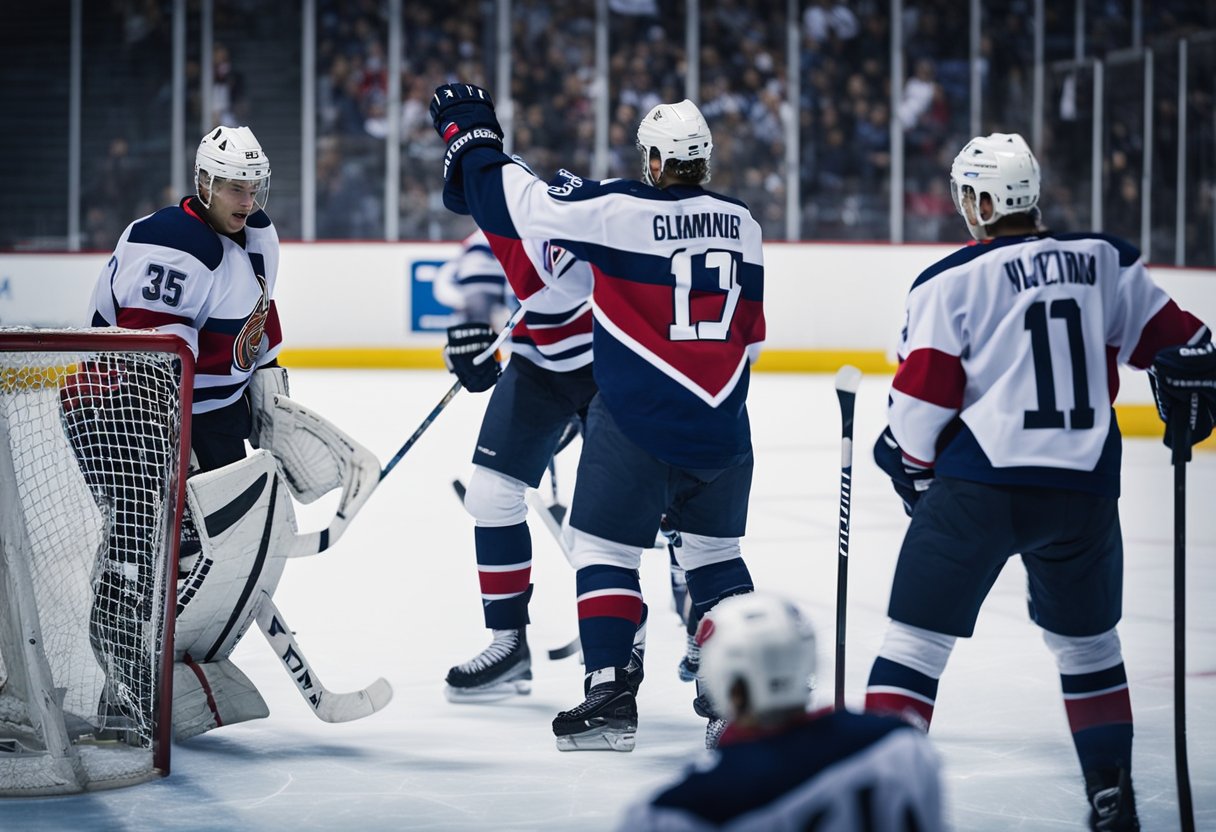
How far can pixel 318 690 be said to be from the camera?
3031mm

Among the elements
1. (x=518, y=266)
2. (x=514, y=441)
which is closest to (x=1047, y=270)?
(x=518, y=266)

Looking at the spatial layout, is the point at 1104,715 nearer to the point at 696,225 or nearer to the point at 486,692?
the point at 696,225

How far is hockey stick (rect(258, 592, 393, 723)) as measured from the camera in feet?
9.90

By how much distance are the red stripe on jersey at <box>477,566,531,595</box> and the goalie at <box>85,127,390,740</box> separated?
1.49 feet

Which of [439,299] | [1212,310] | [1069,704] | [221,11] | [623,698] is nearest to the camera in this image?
[1069,704]

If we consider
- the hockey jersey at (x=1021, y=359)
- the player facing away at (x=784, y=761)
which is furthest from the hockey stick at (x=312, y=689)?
the player facing away at (x=784, y=761)

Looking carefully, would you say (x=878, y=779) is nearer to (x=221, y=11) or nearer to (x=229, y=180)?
(x=229, y=180)

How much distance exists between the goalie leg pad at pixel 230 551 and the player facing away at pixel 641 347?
0.53 m

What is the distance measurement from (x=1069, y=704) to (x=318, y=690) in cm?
133

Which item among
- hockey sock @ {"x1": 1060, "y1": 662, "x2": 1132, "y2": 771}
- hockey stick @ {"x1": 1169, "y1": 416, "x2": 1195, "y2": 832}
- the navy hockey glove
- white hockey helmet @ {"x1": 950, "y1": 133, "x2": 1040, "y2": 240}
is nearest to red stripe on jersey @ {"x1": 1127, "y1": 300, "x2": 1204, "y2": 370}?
hockey stick @ {"x1": 1169, "y1": 416, "x2": 1195, "y2": 832}

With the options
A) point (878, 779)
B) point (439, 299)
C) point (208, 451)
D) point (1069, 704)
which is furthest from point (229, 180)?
point (439, 299)

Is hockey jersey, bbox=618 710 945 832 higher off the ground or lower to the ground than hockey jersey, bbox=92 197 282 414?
lower

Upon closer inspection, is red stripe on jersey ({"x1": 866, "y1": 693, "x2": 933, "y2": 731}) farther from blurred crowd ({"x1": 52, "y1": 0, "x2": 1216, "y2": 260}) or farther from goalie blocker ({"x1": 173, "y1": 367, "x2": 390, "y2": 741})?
blurred crowd ({"x1": 52, "y1": 0, "x2": 1216, "y2": 260})

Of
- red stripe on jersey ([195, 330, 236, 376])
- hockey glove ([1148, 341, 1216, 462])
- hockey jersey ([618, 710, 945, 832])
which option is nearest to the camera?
hockey jersey ([618, 710, 945, 832])
